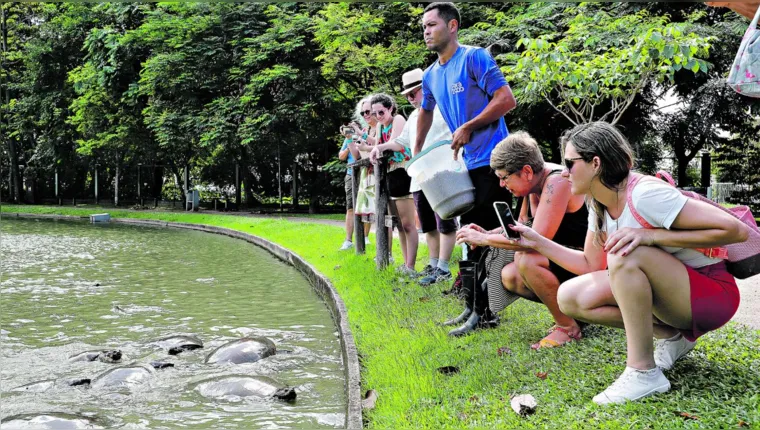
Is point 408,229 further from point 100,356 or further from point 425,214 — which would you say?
point 100,356

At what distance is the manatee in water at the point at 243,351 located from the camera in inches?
205

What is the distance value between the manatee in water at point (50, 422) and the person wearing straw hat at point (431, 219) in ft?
11.1

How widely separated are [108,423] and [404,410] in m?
1.67

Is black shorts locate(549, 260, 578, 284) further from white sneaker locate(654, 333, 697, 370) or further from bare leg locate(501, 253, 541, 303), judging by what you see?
white sneaker locate(654, 333, 697, 370)

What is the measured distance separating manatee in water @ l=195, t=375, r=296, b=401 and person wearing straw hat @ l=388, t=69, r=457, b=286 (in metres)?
2.39

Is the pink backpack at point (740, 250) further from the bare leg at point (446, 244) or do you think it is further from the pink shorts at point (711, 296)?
the bare leg at point (446, 244)

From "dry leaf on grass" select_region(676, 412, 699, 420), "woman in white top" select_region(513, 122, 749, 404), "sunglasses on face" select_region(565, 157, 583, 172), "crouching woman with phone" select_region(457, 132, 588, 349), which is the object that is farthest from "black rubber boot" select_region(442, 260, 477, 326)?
"dry leaf on grass" select_region(676, 412, 699, 420)

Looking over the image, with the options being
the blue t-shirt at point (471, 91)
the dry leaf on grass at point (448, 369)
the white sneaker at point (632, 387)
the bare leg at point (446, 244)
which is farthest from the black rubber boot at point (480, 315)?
the bare leg at point (446, 244)

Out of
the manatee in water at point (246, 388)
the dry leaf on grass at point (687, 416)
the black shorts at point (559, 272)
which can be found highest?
the black shorts at point (559, 272)

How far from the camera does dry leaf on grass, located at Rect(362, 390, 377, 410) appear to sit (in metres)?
3.60

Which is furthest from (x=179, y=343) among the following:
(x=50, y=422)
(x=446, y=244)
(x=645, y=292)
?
(x=645, y=292)

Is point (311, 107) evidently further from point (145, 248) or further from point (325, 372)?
point (325, 372)

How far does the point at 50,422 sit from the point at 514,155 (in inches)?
113

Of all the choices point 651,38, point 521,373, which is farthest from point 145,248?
point 521,373
